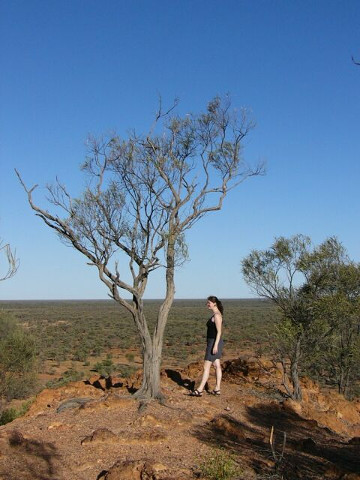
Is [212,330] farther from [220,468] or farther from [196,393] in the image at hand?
[220,468]

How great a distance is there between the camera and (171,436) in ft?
24.5

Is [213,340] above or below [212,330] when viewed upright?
below

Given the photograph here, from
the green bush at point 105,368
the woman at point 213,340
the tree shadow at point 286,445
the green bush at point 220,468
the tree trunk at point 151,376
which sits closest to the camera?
the green bush at point 220,468

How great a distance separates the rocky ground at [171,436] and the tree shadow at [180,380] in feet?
0.20

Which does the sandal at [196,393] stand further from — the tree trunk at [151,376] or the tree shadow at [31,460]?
the tree shadow at [31,460]

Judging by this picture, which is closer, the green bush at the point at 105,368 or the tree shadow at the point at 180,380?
the tree shadow at the point at 180,380

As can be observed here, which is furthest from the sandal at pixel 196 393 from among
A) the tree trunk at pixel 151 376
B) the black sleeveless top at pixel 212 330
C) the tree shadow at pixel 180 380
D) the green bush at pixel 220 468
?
the green bush at pixel 220 468

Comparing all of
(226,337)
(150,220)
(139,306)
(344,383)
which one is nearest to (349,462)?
(139,306)

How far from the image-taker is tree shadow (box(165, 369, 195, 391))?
1127 centimetres

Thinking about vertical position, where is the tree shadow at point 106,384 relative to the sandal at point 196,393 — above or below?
below

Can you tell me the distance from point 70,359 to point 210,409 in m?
21.3

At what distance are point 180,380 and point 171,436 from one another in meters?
4.62

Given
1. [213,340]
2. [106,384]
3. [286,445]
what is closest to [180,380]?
[106,384]

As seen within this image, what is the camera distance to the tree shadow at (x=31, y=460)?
6.05 m
